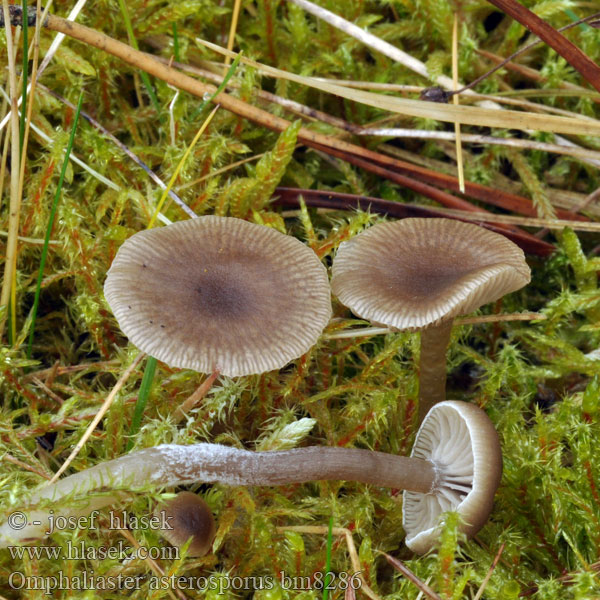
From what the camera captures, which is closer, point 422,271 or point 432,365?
point 422,271

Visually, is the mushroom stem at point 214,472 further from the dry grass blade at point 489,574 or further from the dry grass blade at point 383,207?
the dry grass blade at point 383,207

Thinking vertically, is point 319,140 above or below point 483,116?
below

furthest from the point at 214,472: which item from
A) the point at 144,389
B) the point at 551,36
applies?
the point at 551,36

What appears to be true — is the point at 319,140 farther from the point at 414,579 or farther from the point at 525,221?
the point at 414,579

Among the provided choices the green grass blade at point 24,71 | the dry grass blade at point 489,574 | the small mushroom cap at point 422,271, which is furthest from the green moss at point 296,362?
the small mushroom cap at point 422,271

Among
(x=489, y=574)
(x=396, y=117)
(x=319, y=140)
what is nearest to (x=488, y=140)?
(x=396, y=117)

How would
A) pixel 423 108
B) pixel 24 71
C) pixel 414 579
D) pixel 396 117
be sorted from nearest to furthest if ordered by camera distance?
pixel 414 579
pixel 24 71
pixel 423 108
pixel 396 117

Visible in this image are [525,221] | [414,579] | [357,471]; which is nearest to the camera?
[414,579]

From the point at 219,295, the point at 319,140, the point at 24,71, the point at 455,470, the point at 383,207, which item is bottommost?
the point at 455,470
